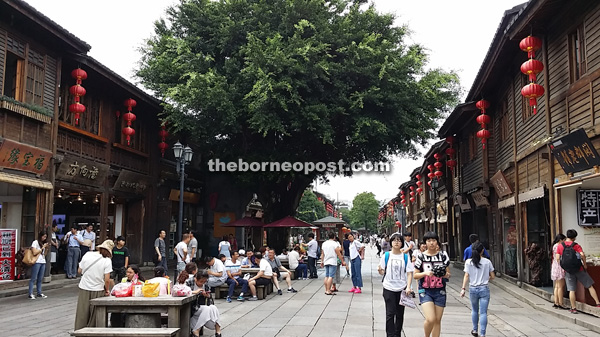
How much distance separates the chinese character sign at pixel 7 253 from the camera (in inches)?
571

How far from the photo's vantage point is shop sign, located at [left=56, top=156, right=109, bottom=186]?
17.3m

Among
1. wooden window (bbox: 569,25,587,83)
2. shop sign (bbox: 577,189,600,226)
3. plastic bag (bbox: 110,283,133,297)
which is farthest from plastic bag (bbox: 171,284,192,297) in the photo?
wooden window (bbox: 569,25,587,83)

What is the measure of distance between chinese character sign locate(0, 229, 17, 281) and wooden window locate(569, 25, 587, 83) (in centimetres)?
1466

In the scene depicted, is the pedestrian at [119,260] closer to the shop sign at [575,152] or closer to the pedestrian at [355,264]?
the pedestrian at [355,264]

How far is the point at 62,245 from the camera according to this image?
1938 cm

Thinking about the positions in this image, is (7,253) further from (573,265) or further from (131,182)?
(573,265)

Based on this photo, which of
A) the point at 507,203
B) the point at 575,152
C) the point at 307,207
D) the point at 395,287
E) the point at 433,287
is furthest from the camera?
the point at 307,207

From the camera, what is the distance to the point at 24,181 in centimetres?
1474

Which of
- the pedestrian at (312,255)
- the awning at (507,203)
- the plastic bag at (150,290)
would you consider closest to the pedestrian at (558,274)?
the awning at (507,203)

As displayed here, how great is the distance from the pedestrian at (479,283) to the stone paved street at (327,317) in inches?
24.0

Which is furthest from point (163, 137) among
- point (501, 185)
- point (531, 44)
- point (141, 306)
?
point (141, 306)

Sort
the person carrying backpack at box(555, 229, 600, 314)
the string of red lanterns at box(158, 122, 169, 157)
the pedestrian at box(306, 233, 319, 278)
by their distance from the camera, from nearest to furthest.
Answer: the person carrying backpack at box(555, 229, 600, 314) → the pedestrian at box(306, 233, 319, 278) → the string of red lanterns at box(158, 122, 169, 157)

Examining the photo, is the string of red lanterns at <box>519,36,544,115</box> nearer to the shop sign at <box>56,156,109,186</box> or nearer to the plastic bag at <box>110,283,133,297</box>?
the plastic bag at <box>110,283,133,297</box>

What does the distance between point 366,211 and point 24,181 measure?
96.8 metres
